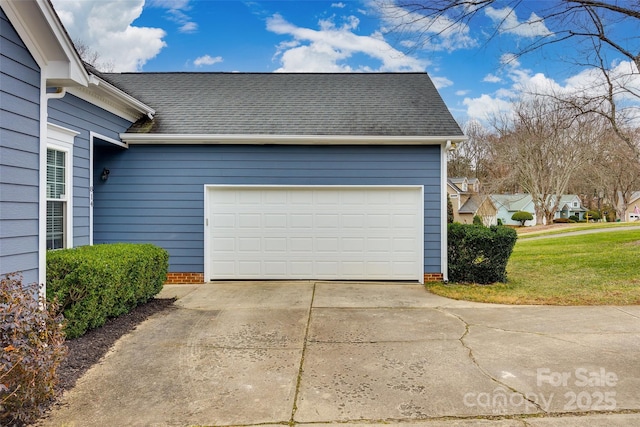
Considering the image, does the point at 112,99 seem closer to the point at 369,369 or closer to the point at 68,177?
the point at 68,177

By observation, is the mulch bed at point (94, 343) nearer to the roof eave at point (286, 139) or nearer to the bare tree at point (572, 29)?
the roof eave at point (286, 139)

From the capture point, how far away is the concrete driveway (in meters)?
2.76

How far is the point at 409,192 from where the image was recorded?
7.90m

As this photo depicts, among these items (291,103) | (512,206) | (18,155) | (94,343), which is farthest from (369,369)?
(512,206)

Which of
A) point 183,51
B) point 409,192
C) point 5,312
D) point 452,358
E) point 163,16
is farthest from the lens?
point 183,51

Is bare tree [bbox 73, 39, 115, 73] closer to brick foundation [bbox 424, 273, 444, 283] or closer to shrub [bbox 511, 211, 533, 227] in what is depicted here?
brick foundation [bbox 424, 273, 444, 283]

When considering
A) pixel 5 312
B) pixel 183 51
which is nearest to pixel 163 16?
pixel 183 51

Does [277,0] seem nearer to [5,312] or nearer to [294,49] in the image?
[294,49]

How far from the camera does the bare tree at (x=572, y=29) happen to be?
15.3ft

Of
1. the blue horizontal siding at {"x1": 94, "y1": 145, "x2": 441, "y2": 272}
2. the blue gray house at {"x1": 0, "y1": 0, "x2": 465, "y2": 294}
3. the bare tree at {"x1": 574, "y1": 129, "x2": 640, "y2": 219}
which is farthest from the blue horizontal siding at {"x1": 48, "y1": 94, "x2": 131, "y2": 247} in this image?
the bare tree at {"x1": 574, "y1": 129, "x2": 640, "y2": 219}

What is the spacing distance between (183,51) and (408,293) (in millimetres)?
11847

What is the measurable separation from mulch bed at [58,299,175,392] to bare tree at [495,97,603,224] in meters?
24.4

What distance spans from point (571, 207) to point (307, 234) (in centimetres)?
4721

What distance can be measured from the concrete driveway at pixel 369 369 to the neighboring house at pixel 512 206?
111 feet
